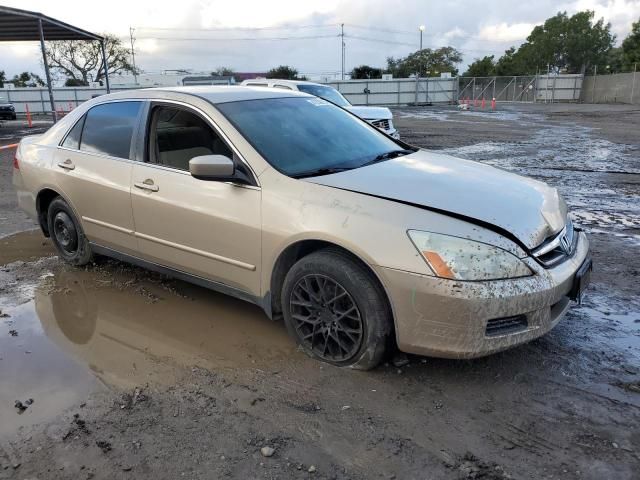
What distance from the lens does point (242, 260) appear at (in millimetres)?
3596

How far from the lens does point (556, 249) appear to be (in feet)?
10.5

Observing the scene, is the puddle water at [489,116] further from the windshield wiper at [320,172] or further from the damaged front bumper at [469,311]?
the damaged front bumper at [469,311]

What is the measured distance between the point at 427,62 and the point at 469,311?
91.5 metres

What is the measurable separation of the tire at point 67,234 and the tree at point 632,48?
59.6m

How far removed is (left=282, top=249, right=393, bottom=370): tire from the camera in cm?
305

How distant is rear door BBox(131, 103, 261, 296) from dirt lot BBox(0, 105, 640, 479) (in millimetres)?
480

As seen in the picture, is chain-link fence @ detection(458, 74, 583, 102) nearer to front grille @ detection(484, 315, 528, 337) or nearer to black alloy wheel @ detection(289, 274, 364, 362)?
black alloy wheel @ detection(289, 274, 364, 362)

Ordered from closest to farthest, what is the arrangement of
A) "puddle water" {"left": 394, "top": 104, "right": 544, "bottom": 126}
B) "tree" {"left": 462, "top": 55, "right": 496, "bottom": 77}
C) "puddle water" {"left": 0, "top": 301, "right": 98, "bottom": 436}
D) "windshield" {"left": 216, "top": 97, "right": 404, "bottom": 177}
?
"puddle water" {"left": 0, "top": 301, "right": 98, "bottom": 436}, "windshield" {"left": 216, "top": 97, "right": 404, "bottom": 177}, "puddle water" {"left": 394, "top": 104, "right": 544, "bottom": 126}, "tree" {"left": 462, "top": 55, "right": 496, "bottom": 77}

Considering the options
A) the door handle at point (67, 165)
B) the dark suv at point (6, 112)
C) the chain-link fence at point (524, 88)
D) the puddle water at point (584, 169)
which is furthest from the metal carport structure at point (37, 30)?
the chain-link fence at point (524, 88)

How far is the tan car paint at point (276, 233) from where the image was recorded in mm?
2869

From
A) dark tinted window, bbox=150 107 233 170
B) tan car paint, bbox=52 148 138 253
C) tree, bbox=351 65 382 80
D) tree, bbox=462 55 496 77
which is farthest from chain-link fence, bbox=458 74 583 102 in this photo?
dark tinted window, bbox=150 107 233 170

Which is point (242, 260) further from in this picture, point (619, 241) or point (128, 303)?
point (619, 241)

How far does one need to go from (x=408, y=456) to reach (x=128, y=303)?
275cm

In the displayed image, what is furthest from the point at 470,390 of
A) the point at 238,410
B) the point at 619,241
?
the point at 619,241
